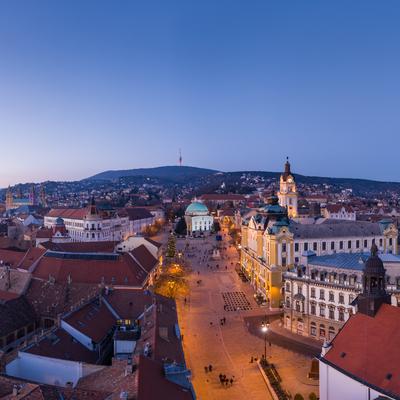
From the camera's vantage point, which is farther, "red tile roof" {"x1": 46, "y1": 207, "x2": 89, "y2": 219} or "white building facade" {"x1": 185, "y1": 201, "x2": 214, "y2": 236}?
"white building facade" {"x1": 185, "y1": 201, "x2": 214, "y2": 236}

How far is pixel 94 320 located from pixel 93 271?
20.3 m

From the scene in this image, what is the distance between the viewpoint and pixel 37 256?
71.4 metres

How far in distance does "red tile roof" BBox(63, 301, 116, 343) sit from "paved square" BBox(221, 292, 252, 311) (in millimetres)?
24909

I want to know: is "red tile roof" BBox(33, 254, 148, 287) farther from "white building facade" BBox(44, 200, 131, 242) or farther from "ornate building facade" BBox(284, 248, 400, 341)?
"white building facade" BBox(44, 200, 131, 242)

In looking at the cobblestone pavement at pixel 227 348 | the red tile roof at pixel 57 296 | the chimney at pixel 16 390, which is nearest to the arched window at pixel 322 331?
the cobblestone pavement at pixel 227 348

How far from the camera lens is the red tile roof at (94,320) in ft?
131

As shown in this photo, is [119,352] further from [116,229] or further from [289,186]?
[116,229]

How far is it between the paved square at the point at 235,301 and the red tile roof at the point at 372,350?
33326 millimetres

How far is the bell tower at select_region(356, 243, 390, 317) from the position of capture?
109ft

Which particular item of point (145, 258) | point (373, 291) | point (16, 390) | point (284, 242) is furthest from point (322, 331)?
point (16, 390)

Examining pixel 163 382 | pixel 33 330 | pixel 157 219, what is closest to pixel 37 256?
pixel 33 330

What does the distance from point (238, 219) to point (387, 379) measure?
138236mm

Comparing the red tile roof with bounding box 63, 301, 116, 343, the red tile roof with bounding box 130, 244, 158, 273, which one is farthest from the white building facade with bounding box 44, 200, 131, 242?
the red tile roof with bounding box 63, 301, 116, 343

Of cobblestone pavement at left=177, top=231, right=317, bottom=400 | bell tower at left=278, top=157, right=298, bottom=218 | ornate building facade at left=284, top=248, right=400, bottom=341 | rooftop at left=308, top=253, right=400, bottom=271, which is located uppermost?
bell tower at left=278, top=157, right=298, bottom=218
